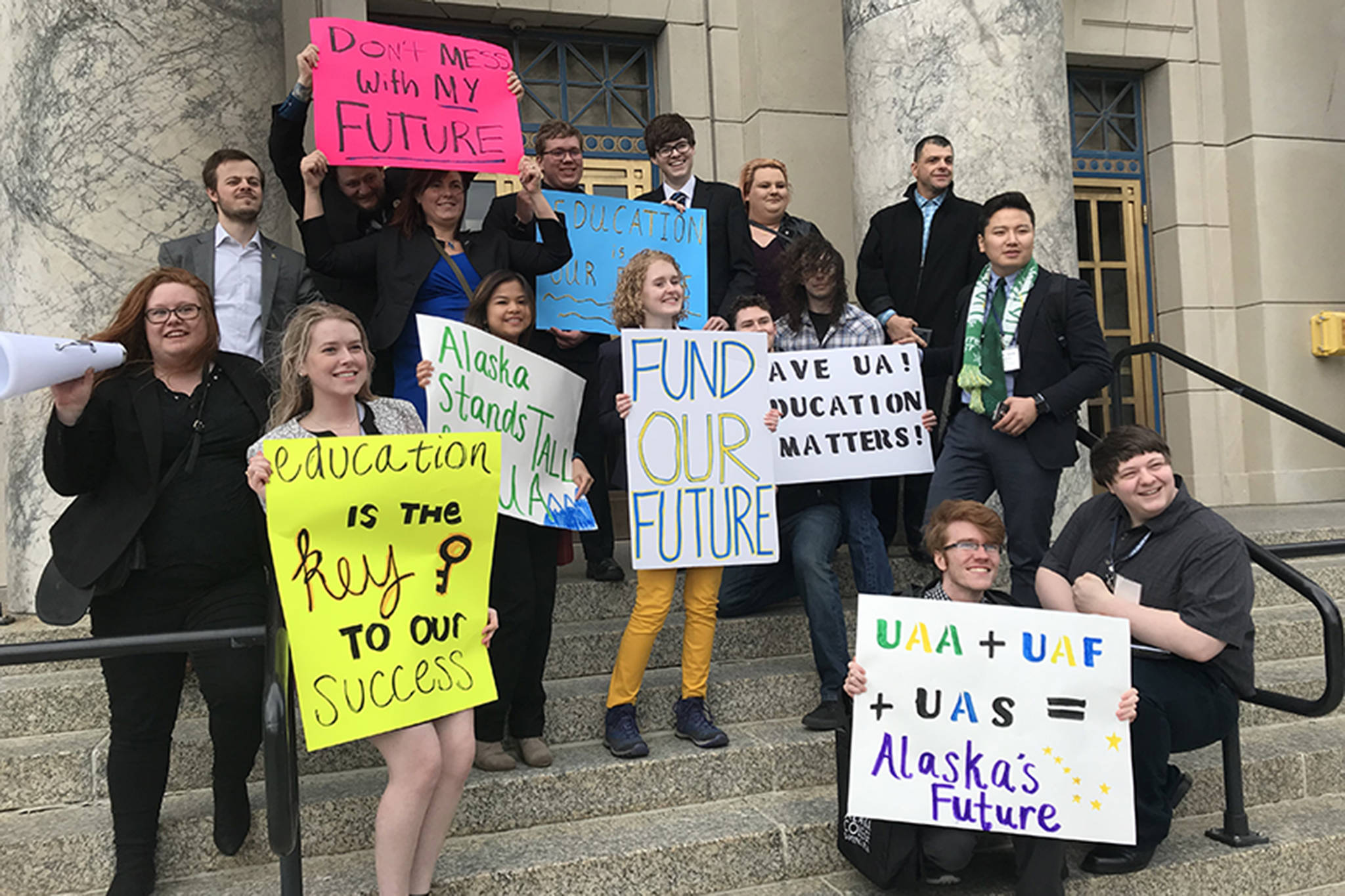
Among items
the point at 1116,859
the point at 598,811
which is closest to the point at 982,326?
the point at 1116,859

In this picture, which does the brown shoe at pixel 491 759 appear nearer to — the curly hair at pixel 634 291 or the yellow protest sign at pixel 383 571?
the yellow protest sign at pixel 383 571

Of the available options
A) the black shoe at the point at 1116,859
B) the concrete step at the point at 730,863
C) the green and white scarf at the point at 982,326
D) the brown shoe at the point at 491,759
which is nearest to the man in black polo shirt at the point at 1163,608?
the black shoe at the point at 1116,859

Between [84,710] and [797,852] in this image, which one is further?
[84,710]

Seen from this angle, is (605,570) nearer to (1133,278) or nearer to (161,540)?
(161,540)

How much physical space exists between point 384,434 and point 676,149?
8.18ft

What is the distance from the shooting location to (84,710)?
163 inches

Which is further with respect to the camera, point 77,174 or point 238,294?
point 77,174

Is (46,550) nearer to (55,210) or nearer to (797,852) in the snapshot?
(55,210)

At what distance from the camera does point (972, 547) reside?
356 centimetres

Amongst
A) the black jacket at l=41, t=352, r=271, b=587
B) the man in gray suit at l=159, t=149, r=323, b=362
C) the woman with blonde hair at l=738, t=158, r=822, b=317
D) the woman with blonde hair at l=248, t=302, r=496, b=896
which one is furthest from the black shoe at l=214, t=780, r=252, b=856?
the woman with blonde hair at l=738, t=158, r=822, b=317

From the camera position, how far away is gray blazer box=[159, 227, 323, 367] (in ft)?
14.3

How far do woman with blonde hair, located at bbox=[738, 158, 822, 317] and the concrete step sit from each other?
8.30 ft

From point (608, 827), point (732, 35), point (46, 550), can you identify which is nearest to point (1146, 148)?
point (732, 35)

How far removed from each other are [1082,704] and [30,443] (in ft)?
15.2
